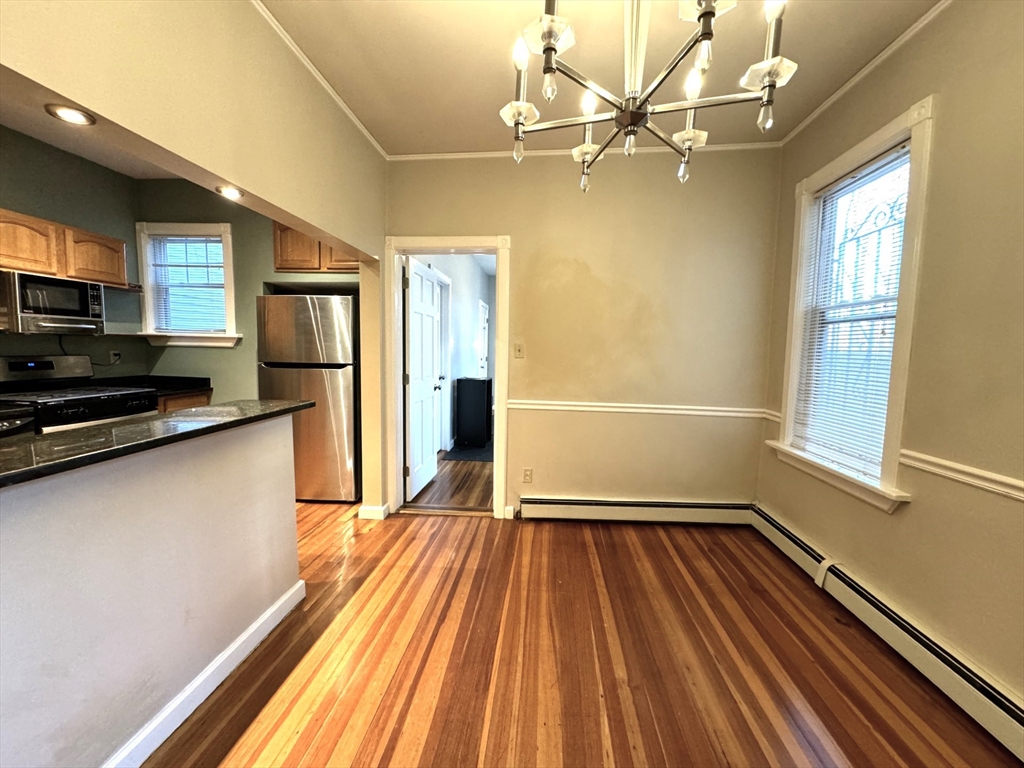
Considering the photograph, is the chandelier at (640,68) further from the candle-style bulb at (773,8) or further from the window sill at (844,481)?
the window sill at (844,481)

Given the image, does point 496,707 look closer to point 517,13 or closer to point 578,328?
point 578,328

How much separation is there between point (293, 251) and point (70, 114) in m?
2.31

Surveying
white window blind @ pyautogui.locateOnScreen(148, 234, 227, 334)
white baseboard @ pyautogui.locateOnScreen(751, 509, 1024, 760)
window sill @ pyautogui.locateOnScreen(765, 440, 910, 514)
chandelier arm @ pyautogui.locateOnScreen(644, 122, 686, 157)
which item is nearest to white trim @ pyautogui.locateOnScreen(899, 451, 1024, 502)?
window sill @ pyautogui.locateOnScreen(765, 440, 910, 514)

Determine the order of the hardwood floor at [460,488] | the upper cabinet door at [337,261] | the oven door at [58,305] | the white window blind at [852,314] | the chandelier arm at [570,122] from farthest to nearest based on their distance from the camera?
1. the hardwood floor at [460,488]
2. the upper cabinet door at [337,261]
3. the oven door at [58,305]
4. the white window blind at [852,314]
5. the chandelier arm at [570,122]

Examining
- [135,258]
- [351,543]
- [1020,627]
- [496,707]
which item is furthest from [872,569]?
[135,258]

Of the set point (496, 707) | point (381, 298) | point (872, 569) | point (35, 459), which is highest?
point (381, 298)

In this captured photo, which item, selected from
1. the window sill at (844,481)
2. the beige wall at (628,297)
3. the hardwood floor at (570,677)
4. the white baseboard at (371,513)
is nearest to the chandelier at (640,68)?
the beige wall at (628,297)

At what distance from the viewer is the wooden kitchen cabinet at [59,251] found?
239 cm

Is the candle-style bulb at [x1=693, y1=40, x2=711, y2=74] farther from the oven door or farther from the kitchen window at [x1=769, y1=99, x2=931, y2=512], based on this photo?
the oven door

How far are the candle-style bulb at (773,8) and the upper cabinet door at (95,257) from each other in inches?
160

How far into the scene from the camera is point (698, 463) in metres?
2.89

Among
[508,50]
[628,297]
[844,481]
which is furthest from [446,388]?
[844,481]

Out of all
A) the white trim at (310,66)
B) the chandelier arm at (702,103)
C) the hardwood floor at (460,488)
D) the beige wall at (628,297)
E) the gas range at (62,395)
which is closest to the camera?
the chandelier arm at (702,103)

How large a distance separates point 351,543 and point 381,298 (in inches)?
68.0
